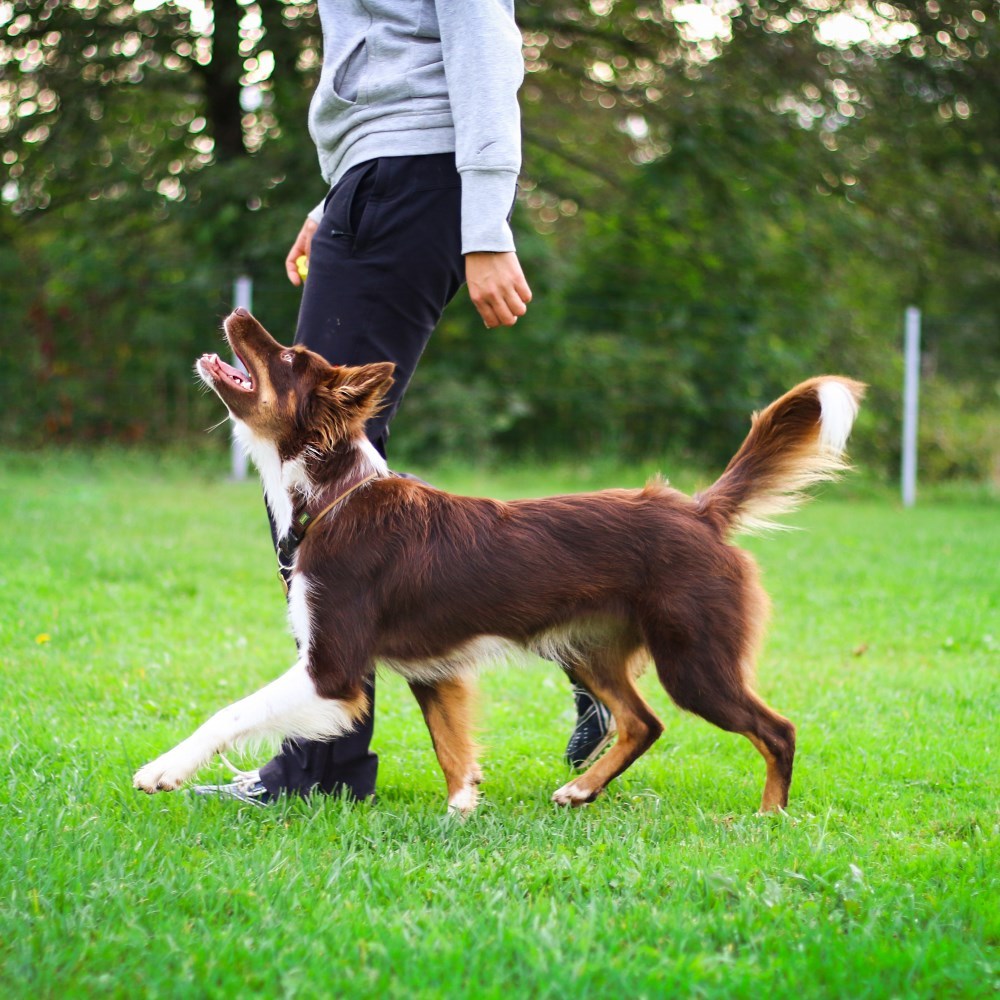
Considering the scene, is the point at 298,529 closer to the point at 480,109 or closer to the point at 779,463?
the point at 480,109

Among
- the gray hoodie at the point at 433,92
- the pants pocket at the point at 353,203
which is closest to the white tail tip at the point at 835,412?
the gray hoodie at the point at 433,92

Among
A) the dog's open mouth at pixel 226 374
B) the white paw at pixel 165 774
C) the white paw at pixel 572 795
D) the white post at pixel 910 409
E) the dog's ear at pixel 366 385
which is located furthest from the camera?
the white post at pixel 910 409

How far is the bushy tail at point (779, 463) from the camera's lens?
3.65 meters

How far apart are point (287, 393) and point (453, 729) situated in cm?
119

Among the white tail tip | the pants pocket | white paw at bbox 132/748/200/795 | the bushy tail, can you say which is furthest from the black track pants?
the white tail tip

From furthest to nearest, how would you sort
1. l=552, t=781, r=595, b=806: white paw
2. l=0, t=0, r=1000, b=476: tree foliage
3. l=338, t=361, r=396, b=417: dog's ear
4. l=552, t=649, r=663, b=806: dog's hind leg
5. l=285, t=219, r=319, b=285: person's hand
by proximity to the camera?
l=0, t=0, r=1000, b=476: tree foliage
l=285, t=219, r=319, b=285: person's hand
l=552, t=649, r=663, b=806: dog's hind leg
l=552, t=781, r=595, b=806: white paw
l=338, t=361, r=396, b=417: dog's ear

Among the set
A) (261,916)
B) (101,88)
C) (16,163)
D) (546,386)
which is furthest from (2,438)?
(261,916)

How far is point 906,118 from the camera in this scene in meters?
14.7

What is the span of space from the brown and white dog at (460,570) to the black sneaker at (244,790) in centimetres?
36

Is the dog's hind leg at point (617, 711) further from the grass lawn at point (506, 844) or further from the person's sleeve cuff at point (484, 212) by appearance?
the person's sleeve cuff at point (484, 212)

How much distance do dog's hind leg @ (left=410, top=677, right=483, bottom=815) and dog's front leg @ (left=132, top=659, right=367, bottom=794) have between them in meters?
0.44

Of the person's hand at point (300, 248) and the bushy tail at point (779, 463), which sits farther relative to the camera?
the person's hand at point (300, 248)

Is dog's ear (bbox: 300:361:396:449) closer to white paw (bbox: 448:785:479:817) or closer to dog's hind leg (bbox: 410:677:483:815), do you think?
dog's hind leg (bbox: 410:677:483:815)

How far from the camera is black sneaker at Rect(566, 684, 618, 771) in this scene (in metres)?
4.04
